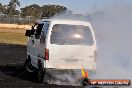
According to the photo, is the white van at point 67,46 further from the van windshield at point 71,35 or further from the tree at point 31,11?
the tree at point 31,11

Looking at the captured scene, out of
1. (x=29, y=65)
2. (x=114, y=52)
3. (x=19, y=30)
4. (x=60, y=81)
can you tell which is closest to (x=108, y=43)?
(x=114, y=52)

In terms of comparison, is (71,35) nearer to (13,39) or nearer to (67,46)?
(67,46)

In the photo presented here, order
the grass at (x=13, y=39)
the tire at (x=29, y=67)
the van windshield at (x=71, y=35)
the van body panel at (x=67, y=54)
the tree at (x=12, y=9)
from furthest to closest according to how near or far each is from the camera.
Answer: the tree at (x=12, y=9) → the grass at (x=13, y=39) → the tire at (x=29, y=67) → the van windshield at (x=71, y=35) → the van body panel at (x=67, y=54)

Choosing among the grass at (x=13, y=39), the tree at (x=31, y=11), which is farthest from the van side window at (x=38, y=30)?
the tree at (x=31, y=11)

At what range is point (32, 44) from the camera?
16688 mm

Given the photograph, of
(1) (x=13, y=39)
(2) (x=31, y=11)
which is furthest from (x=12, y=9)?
(1) (x=13, y=39)

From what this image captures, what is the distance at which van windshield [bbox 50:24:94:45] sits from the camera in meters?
14.4

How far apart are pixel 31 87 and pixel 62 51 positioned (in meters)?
1.55

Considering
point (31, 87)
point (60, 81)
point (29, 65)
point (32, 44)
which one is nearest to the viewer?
point (31, 87)

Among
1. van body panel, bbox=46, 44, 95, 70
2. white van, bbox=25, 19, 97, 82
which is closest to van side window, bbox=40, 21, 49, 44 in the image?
white van, bbox=25, 19, 97, 82

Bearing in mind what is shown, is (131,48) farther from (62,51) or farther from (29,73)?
(62,51)

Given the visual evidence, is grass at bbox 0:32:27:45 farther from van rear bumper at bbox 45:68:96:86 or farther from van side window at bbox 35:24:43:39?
van rear bumper at bbox 45:68:96:86

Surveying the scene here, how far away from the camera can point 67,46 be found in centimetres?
1430

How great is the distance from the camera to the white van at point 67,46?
14258 mm
